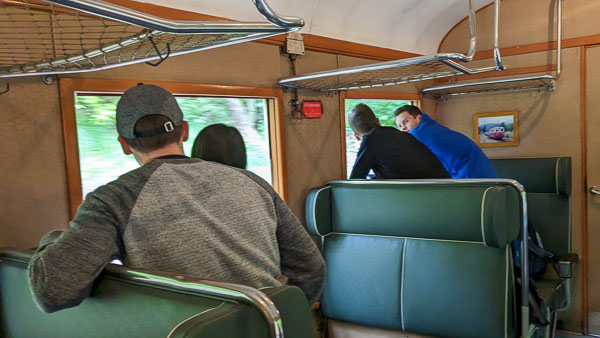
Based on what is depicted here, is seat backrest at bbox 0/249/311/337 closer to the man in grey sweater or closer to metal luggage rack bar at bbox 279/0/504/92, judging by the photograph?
the man in grey sweater

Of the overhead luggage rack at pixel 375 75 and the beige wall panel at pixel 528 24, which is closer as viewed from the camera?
the overhead luggage rack at pixel 375 75

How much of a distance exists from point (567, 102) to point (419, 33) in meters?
1.23

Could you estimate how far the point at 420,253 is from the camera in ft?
7.41

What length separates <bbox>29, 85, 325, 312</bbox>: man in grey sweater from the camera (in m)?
1.06

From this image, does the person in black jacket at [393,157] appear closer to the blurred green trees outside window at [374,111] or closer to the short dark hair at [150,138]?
the blurred green trees outside window at [374,111]

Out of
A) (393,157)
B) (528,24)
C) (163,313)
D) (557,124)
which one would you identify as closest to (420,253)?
(393,157)

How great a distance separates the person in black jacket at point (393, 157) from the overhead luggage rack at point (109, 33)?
152 centimetres

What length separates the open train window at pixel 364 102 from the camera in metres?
3.19

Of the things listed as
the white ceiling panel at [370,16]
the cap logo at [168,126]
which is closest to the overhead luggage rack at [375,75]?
the white ceiling panel at [370,16]

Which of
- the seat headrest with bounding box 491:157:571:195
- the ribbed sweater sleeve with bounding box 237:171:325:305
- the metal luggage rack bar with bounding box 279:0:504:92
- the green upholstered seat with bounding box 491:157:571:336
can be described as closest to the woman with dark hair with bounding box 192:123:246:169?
the ribbed sweater sleeve with bounding box 237:171:325:305

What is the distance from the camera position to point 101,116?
1995 mm

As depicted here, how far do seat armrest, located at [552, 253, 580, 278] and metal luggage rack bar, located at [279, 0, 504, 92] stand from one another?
129cm

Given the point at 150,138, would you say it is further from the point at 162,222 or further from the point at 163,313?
the point at 163,313

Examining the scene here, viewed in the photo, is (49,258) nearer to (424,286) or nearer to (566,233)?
(424,286)
